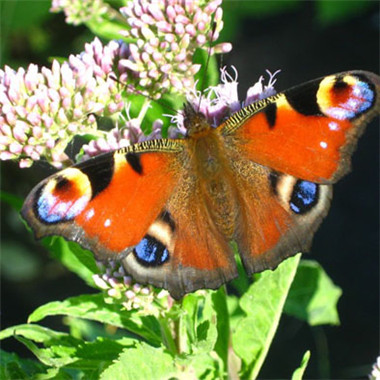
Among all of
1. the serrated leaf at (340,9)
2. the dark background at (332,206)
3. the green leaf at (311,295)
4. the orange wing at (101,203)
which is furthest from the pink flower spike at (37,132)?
the serrated leaf at (340,9)

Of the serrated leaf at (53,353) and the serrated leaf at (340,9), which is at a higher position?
the serrated leaf at (340,9)

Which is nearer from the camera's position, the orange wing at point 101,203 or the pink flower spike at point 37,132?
the orange wing at point 101,203

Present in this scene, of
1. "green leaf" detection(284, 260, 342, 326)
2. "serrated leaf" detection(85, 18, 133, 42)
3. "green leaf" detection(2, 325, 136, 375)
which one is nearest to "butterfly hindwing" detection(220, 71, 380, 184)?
"green leaf" detection(2, 325, 136, 375)

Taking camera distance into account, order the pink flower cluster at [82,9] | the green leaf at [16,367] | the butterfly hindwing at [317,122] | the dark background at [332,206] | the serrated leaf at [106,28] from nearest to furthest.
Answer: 1. the butterfly hindwing at [317,122]
2. the green leaf at [16,367]
3. the serrated leaf at [106,28]
4. the pink flower cluster at [82,9]
5. the dark background at [332,206]

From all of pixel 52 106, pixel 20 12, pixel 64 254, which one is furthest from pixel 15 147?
pixel 20 12

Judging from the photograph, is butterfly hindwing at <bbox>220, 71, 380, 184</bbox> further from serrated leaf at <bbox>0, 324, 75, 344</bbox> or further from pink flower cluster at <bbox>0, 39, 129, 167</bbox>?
serrated leaf at <bbox>0, 324, 75, 344</bbox>

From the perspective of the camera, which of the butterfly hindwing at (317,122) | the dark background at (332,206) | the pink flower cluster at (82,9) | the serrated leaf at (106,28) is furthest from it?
the dark background at (332,206)

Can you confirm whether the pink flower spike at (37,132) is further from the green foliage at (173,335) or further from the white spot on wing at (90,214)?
the green foliage at (173,335)

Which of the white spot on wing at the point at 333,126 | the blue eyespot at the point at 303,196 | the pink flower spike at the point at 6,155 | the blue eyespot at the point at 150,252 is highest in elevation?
the white spot on wing at the point at 333,126
